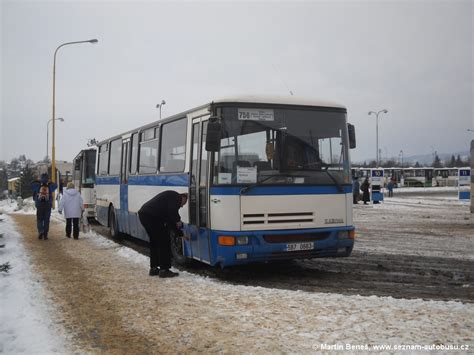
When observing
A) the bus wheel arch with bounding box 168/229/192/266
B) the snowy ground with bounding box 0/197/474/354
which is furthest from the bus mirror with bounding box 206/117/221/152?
the bus wheel arch with bounding box 168/229/192/266

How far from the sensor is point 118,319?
260 inches

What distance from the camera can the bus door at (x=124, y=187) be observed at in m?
14.4

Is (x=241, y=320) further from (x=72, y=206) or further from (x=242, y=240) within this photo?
(x=72, y=206)

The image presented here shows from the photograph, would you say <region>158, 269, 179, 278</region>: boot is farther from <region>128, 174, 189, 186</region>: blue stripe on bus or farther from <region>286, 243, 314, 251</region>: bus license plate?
<region>286, 243, 314, 251</region>: bus license plate

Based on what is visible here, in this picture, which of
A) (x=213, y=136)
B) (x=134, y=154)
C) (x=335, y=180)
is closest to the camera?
(x=213, y=136)

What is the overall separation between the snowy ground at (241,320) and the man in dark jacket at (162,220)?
2.09 feet

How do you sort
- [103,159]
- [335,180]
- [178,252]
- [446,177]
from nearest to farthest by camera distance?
[335,180] < [178,252] < [103,159] < [446,177]

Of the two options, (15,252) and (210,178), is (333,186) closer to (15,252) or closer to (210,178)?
(210,178)

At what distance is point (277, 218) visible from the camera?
29.1 ft

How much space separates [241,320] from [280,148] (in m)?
3.52

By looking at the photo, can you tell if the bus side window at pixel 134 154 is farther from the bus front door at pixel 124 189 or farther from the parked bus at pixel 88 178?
the parked bus at pixel 88 178

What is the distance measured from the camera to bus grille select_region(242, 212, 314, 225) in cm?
872

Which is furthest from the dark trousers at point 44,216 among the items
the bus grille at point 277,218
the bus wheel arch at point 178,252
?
the bus grille at point 277,218

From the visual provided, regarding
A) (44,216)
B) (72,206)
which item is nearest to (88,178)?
(72,206)
